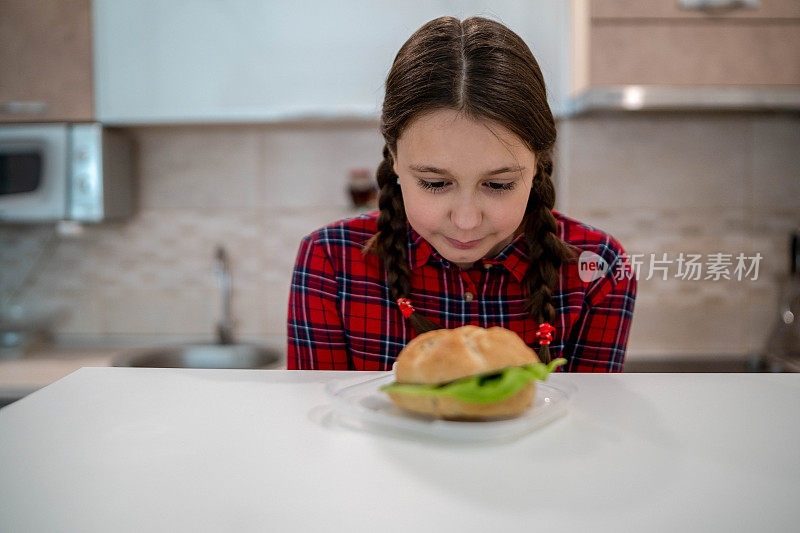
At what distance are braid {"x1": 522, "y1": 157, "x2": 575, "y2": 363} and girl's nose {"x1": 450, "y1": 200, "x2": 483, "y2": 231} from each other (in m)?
0.27

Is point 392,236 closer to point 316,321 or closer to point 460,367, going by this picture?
point 316,321

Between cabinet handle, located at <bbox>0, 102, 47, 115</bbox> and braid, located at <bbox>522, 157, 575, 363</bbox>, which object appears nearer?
braid, located at <bbox>522, 157, 575, 363</bbox>

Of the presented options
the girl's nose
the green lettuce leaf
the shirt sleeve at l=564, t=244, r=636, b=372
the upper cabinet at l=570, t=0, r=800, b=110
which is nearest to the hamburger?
the green lettuce leaf

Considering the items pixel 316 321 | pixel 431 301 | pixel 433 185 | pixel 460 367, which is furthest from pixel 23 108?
pixel 460 367

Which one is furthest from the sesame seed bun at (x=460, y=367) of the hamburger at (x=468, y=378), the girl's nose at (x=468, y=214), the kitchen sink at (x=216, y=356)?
the kitchen sink at (x=216, y=356)

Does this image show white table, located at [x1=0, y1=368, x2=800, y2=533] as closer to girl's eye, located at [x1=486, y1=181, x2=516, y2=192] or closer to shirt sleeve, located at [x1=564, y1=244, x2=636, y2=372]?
girl's eye, located at [x1=486, y1=181, x2=516, y2=192]

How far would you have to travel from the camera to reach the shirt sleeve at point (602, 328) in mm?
1159

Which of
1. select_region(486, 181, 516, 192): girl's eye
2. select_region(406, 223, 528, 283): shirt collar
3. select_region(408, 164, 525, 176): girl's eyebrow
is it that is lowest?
select_region(406, 223, 528, 283): shirt collar

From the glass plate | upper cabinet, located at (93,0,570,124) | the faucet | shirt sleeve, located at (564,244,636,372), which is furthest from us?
the faucet

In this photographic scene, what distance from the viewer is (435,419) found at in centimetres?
52

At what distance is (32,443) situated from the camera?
1.56ft

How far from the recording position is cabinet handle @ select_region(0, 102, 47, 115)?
78.9 inches

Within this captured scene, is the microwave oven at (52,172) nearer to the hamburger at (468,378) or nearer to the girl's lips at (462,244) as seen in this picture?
the girl's lips at (462,244)

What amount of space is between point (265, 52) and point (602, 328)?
1.30 m
